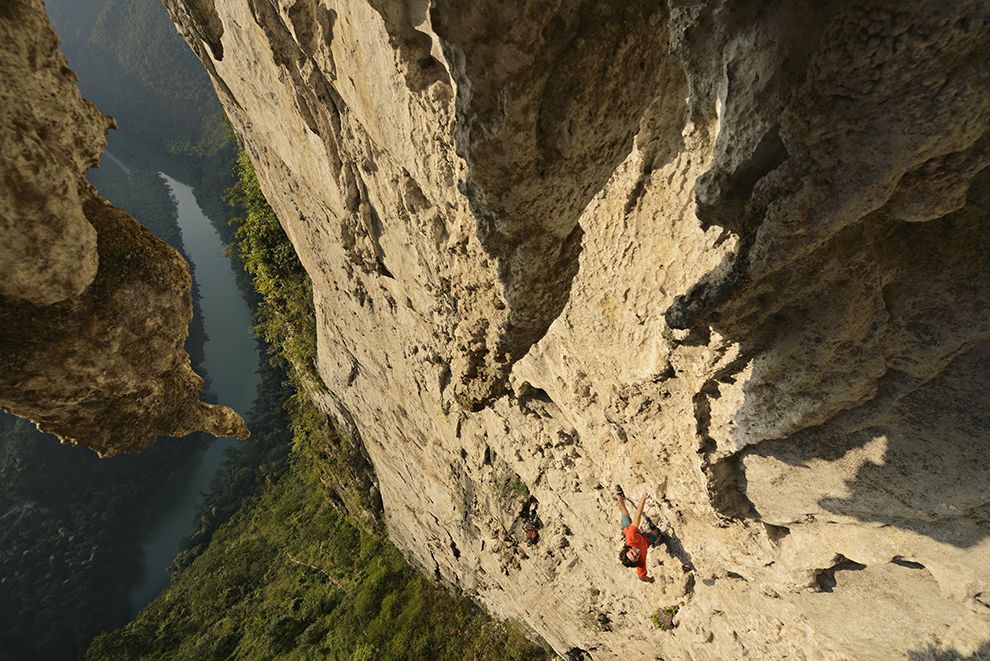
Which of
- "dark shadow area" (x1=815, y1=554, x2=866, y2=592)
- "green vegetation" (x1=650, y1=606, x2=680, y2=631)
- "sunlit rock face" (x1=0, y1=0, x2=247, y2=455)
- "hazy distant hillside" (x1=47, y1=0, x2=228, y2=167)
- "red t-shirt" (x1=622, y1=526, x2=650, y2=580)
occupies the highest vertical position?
"hazy distant hillside" (x1=47, y1=0, x2=228, y2=167)

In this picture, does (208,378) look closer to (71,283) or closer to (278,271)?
(278,271)

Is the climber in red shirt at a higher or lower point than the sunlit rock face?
higher

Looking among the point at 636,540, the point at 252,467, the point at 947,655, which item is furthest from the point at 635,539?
the point at 252,467

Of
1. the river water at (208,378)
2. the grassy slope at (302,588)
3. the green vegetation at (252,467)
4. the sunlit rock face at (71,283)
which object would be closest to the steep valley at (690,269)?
the sunlit rock face at (71,283)

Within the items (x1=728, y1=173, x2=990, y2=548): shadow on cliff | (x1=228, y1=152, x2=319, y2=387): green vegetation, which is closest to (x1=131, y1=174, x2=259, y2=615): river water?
(x1=228, y1=152, x2=319, y2=387): green vegetation

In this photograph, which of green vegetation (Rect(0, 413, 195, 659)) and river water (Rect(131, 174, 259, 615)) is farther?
river water (Rect(131, 174, 259, 615))

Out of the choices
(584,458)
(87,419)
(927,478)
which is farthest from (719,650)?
(87,419)

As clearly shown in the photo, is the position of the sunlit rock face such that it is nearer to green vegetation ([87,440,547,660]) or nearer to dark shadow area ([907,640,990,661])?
dark shadow area ([907,640,990,661])
